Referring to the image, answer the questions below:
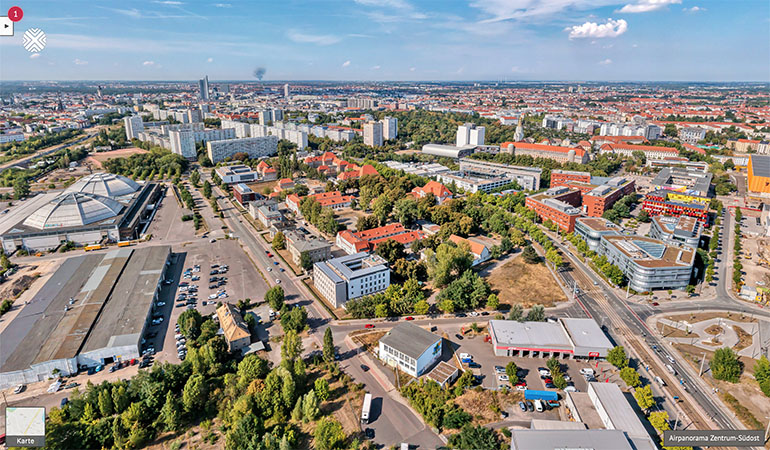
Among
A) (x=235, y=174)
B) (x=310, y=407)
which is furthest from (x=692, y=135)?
(x=310, y=407)

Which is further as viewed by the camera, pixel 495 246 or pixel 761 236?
pixel 761 236

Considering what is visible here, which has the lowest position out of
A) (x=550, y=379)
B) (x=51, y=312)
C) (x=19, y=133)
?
(x=550, y=379)

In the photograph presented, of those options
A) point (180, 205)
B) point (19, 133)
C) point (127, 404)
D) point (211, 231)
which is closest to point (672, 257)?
point (127, 404)

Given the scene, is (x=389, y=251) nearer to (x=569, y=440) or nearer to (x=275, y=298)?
(x=275, y=298)

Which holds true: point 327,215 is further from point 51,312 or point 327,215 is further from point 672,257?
point 672,257

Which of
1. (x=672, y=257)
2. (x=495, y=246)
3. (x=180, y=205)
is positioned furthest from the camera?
(x=180, y=205)

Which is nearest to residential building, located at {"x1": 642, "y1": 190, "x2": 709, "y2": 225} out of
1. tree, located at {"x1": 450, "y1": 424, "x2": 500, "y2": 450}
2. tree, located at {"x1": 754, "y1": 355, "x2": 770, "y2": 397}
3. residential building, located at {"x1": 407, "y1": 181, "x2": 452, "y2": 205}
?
residential building, located at {"x1": 407, "y1": 181, "x2": 452, "y2": 205}

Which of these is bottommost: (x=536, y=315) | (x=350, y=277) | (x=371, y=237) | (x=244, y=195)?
(x=536, y=315)
